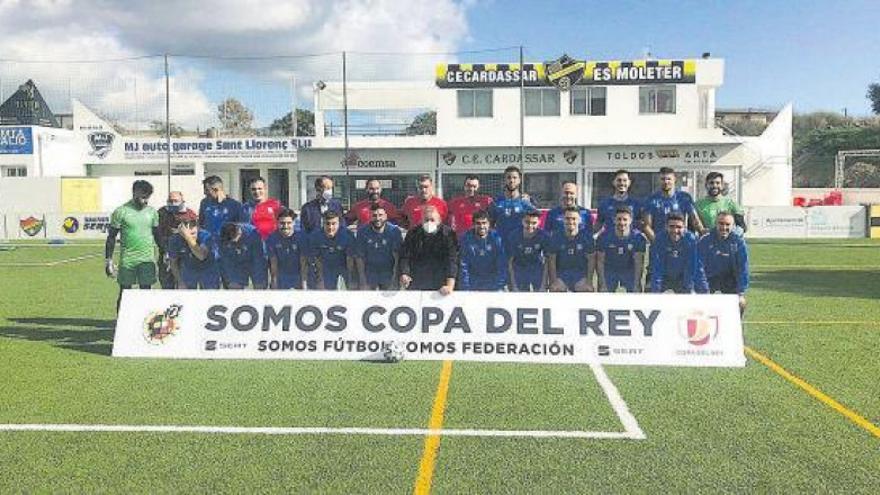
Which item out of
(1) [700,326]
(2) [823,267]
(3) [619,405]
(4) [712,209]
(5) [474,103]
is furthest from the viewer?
(5) [474,103]

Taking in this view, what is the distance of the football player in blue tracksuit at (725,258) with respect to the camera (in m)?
8.16

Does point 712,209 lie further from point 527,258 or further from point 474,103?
point 474,103

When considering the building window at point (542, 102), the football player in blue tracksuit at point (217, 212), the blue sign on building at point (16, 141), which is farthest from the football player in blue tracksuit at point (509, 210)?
the blue sign on building at point (16, 141)

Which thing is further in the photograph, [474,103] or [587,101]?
[474,103]

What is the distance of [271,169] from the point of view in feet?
141

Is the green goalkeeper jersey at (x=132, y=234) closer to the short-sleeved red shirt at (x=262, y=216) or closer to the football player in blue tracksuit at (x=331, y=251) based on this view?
the short-sleeved red shirt at (x=262, y=216)

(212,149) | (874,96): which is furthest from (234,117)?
(874,96)

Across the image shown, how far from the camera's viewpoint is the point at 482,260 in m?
8.51

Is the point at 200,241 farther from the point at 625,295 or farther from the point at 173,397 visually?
the point at 625,295

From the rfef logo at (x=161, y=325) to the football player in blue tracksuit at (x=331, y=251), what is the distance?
162 cm

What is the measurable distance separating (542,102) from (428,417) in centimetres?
3280

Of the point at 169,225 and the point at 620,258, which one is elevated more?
the point at 169,225

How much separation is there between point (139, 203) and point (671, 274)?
614cm

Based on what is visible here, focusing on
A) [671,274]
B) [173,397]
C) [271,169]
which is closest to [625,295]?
[671,274]
